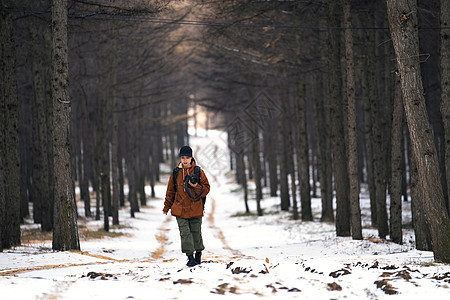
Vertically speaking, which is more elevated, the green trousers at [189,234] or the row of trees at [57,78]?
the row of trees at [57,78]

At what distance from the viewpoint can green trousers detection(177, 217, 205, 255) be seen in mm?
8305

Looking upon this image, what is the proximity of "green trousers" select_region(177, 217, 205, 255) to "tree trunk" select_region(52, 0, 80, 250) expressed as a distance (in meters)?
4.61

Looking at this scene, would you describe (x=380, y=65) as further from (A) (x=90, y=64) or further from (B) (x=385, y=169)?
(A) (x=90, y=64)

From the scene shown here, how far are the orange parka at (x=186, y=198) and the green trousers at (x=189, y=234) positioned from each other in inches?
5.4

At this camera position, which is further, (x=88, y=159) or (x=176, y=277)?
(x=88, y=159)

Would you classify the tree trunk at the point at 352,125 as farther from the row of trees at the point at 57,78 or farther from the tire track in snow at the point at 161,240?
the tire track in snow at the point at 161,240

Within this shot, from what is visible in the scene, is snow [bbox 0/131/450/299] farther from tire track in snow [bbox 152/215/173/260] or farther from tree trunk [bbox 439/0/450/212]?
tree trunk [bbox 439/0/450/212]

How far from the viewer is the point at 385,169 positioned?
1692cm

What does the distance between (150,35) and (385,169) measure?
11.6m

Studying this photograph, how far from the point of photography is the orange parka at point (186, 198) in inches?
327

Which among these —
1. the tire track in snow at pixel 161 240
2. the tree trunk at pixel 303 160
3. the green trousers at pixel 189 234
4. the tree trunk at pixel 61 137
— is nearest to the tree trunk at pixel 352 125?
the tire track in snow at pixel 161 240

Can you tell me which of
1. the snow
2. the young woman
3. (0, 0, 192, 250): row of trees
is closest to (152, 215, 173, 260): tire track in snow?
the snow

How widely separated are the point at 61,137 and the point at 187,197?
4910 mm

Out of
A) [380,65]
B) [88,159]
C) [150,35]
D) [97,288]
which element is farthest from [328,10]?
[88,159]
